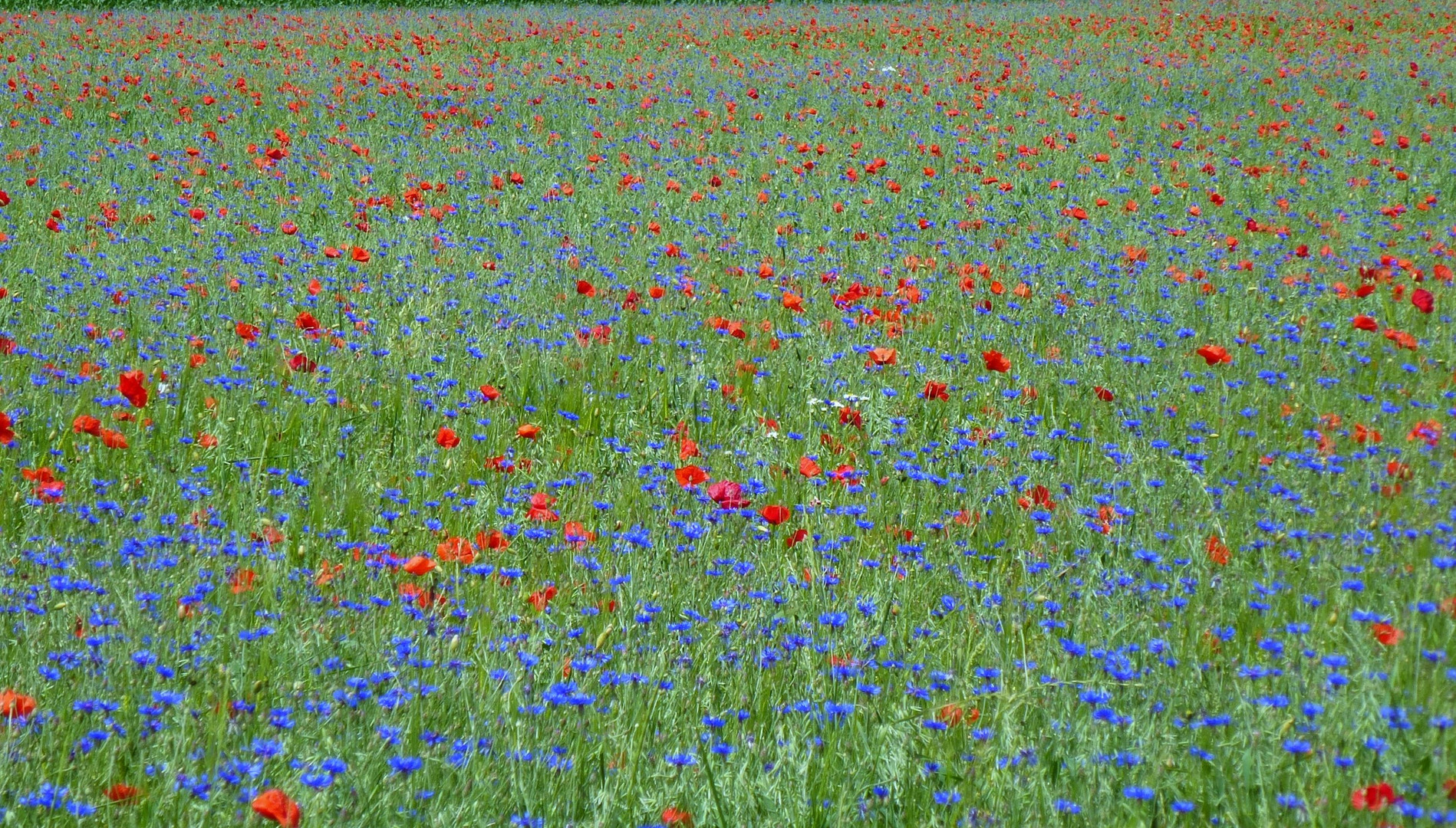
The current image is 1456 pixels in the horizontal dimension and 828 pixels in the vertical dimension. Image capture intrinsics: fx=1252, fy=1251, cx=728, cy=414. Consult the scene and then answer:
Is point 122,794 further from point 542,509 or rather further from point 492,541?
point 542,509

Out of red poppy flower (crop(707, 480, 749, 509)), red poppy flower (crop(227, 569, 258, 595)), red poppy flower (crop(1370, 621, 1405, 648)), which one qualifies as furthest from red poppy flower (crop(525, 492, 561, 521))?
red poppy flower (crop(1370, 621, 1405, 648))

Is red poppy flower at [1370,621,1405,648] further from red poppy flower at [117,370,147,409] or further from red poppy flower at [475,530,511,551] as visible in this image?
red poppy flower at [117,370,147,409]

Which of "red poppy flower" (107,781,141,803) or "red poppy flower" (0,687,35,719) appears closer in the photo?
"red poppy flower" (107,781,141,803)

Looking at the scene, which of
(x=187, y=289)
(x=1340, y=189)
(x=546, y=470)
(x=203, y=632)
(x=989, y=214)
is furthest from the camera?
(x=1340, y=189)

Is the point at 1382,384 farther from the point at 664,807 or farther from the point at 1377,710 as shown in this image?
the point at 664,807

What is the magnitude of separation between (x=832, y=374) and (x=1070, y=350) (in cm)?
93

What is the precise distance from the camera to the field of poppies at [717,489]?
1826 mm

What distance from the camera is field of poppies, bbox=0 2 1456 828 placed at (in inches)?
71.9

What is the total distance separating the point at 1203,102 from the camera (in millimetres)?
10531

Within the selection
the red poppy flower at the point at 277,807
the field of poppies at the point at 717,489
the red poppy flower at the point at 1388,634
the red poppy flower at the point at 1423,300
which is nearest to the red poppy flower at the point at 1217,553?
the field of poppies at the point at 717,489

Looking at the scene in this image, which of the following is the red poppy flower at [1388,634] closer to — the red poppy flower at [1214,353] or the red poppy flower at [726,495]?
the red poppy flower at [726,495]

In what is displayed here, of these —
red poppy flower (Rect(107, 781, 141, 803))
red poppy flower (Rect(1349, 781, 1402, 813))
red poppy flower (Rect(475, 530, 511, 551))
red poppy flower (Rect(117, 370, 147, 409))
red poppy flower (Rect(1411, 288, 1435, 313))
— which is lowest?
red poppy flower (Rect(475, 530, 511, 551))

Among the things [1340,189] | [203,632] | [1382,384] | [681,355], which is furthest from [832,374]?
[1340,189]

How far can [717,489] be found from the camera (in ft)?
8.87
